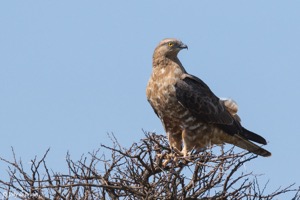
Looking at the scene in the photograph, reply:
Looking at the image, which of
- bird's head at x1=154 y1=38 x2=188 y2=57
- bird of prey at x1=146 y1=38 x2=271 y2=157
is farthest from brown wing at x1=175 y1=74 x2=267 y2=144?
bird's head at x1=154 y1=38 x2=188 y2=57

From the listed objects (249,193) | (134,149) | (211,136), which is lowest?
(249,193)

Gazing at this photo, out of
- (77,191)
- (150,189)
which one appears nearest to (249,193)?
(150,189)

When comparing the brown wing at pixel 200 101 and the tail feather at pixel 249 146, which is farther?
the tail feather at pixel 249 146

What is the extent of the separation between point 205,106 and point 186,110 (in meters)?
0.40

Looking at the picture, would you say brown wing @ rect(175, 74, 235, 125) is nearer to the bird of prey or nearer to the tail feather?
the bird of prey

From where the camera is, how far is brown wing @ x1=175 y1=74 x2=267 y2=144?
9859 mm

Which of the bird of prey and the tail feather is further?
the tail feather

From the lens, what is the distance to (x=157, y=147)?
893 cm

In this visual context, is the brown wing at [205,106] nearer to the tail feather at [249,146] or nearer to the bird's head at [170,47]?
the tail feather at [249,146]

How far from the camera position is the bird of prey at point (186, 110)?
9773 mm

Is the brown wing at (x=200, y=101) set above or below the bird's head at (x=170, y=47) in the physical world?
below

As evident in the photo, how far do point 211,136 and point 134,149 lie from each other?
2187 mm

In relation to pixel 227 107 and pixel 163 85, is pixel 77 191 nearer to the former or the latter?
pixel 163 85

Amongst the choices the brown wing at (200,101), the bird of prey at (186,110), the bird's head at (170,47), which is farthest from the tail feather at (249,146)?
the bird's head at (170,47)
